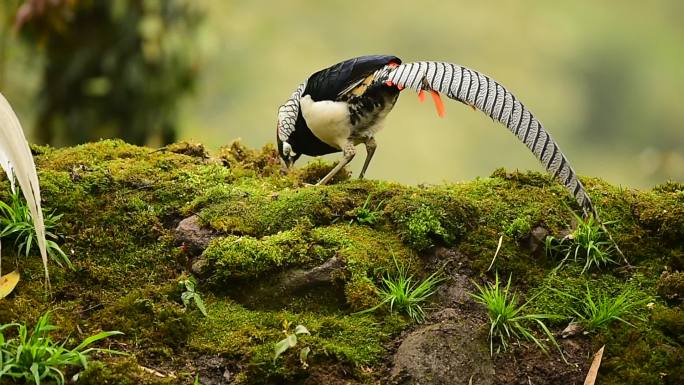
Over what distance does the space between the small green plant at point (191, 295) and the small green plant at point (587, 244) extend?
3.92 feet

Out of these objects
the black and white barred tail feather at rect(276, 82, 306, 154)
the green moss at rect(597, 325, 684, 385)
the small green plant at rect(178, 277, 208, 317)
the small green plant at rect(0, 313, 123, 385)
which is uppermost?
the black and white barred tail feather at rect(276, 82, 306, 154)

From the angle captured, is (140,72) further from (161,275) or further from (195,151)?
(161,275)

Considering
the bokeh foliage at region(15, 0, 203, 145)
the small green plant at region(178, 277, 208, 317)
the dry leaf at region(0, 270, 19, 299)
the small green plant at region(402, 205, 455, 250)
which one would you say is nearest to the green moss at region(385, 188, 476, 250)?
the small green plant at region(402, 205, 455, 250)

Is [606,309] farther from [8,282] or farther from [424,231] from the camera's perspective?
[8,282]

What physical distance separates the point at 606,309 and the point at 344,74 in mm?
1407

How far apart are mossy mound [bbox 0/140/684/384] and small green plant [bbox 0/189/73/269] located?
0.05 metres

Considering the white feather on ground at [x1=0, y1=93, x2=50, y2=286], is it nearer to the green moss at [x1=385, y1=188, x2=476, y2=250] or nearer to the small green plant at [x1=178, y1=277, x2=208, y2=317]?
the small green plant at [x1=178, y1=277, x2=208, y2=317]

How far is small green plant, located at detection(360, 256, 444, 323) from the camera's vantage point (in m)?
2.47

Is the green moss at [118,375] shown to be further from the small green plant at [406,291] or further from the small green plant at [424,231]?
the small green plant at [424,231]

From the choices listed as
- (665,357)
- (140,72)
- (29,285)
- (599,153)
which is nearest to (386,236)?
(665,357)

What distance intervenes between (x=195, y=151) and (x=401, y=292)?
1330mm

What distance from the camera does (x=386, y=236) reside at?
2.78 m

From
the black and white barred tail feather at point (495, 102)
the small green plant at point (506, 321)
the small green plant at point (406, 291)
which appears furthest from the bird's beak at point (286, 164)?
the small green plant at point (506, 321)

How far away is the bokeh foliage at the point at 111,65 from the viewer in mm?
Answer: 4516
